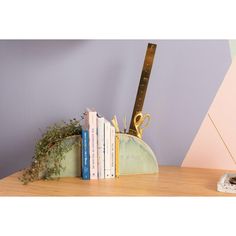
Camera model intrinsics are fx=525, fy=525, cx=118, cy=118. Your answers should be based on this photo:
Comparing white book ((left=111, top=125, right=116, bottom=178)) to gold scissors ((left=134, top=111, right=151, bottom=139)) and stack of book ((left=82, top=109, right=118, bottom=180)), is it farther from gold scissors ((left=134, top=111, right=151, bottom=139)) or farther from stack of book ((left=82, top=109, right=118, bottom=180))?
gold scissors ((left=134, top=111, right=151, bottom=139))

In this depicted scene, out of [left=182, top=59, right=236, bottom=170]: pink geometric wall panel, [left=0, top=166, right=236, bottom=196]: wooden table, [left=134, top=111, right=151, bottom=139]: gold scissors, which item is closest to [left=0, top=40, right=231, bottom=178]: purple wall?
[left=182, top=59, right=236, bottom=170]: pink geometric wall panel

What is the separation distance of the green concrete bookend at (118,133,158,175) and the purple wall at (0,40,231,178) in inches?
9.5

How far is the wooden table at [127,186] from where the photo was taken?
165cm

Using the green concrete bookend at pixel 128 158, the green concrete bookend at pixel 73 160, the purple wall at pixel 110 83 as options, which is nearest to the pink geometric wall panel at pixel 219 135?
the purple wall at pixel 110 83

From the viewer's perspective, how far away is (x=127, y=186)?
5.80 feet

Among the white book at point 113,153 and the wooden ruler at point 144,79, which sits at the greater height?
the wooden ruler at point 144,79

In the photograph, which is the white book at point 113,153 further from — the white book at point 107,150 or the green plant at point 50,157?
the green plant at point 50,157

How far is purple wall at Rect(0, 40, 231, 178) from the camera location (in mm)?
2201

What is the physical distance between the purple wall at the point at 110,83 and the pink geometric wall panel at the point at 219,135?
3cm

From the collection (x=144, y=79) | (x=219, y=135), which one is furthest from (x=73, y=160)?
(x=219, y=135)
